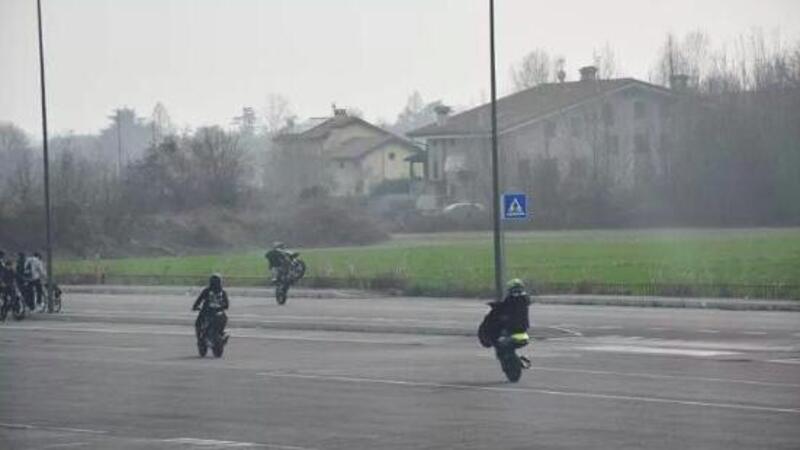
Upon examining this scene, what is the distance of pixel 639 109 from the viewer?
7225 centimetres

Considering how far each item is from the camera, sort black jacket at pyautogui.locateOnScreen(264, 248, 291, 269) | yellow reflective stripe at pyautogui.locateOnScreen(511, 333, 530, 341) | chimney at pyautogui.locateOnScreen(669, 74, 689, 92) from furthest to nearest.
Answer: chimney at pyautogui.locateOnScreen(669, 74, 689, 92), black jacket at pyautogui.locateOnScreen(264, 248, 291, 269), yellow reflective stripe at pyautogui.locateOnScreen(511, 333, 530, 341)

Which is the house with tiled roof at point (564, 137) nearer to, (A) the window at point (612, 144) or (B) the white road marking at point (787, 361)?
(A) the window at point (612, 144)

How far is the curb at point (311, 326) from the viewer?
33.4 meters

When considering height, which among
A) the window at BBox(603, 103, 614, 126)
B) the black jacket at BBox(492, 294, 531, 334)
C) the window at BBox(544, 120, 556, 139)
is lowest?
the black jacket at BBox(492, 294, 531, 334)

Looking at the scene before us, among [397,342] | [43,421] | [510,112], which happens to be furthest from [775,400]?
[510,112]

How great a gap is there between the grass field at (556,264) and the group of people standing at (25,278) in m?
10.8

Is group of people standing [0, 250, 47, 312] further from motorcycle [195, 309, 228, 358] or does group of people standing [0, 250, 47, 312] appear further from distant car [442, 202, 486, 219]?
distant car [442, 202, 486, 219]

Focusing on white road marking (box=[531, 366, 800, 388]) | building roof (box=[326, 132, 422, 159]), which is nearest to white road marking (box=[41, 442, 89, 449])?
white road marking (box=[531, 366, 800, 388])

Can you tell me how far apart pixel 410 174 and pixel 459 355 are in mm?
68022

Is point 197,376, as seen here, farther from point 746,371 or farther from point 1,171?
point 1,171

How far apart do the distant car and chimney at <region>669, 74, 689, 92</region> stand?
12.5 m

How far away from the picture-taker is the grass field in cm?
4747

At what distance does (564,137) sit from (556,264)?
2038cm

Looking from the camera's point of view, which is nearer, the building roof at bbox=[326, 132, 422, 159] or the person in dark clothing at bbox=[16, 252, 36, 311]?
the person in dark clothing at bbox=[16, 252, 36, 311]
